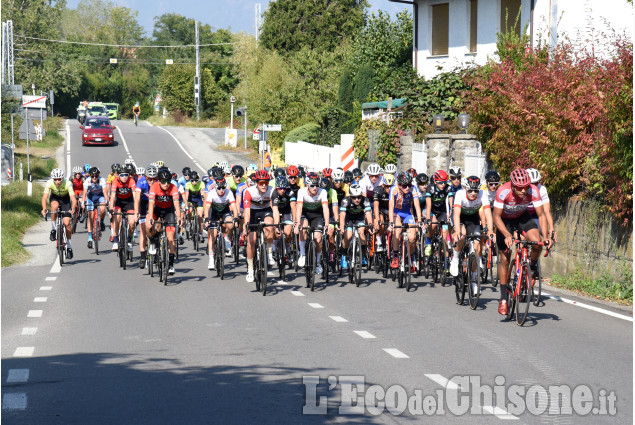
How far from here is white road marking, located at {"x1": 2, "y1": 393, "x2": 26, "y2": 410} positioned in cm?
729

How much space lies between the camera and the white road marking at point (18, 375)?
8.35 meters

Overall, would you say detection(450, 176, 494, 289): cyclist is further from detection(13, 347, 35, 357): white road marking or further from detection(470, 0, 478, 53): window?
detection(470, 0, 478, 53): window

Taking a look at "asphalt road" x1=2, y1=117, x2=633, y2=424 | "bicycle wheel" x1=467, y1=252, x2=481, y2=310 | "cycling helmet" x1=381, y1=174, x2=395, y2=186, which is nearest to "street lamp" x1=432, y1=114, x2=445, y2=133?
"cycling helmet" x1=381, y1=174, x2=395, y2=186

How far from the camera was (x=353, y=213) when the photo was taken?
1623 centimetres

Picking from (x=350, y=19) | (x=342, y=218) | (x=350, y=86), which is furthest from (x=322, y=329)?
(x=350, y=19)

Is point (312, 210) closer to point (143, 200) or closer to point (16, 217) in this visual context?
point (143, 200)

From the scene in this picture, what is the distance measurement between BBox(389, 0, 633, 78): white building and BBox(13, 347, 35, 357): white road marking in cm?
2044

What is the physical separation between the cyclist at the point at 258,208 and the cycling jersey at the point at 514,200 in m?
4.49

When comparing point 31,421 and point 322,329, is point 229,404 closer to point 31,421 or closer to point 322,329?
point 31,421

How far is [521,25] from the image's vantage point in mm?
30891

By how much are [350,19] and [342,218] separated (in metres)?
64.7

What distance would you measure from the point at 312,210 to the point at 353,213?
92 cm

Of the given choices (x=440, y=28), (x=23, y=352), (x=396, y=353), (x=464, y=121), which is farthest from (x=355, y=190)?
(x=440, y=28)

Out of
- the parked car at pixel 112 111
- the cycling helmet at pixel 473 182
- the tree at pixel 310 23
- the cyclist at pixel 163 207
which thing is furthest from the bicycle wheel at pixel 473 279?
the parked car at pixel 112 111
